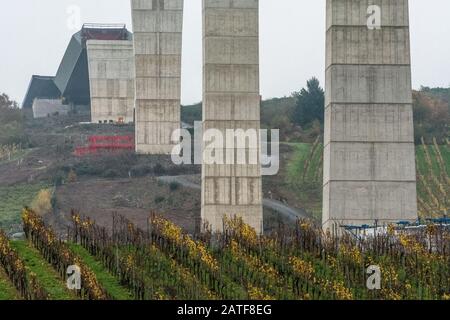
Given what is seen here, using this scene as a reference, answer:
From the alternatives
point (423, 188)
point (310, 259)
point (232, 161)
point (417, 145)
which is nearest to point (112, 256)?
point (310, 259)

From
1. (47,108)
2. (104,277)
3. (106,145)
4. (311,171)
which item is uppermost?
(47,108)

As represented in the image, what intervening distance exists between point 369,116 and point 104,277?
18.4m

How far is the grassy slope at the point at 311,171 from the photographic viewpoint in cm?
8772

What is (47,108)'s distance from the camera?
152 m

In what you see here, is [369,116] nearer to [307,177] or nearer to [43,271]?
[43,271]

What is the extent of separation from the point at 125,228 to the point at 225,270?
554cm

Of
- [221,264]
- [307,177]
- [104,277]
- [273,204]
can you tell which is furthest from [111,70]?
[104,277]

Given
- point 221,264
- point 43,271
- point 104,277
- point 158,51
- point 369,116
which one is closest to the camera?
point 104,277

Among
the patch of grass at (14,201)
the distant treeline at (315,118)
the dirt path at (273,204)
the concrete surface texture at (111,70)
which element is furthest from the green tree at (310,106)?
the patch of grass at (14,201)

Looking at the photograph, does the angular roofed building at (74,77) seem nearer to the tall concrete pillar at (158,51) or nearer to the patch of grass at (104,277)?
the tall concrete pillar at (158,51)

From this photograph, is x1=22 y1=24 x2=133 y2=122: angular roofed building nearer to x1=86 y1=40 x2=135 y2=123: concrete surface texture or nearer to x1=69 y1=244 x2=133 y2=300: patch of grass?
x1=86 y1=40 x2=135 y2=123: concrete surface texture

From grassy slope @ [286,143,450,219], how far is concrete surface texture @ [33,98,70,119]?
1847 inches

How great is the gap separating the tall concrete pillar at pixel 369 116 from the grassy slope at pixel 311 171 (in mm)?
30823
